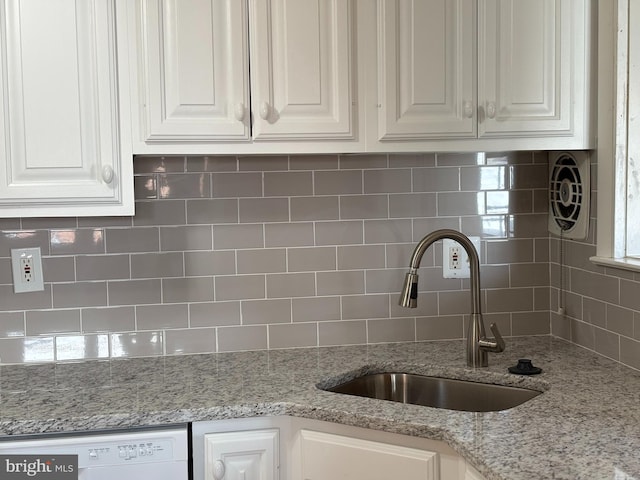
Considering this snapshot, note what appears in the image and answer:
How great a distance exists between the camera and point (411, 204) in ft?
8.62

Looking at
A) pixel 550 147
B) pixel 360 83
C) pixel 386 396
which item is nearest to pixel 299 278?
pixel 386 396

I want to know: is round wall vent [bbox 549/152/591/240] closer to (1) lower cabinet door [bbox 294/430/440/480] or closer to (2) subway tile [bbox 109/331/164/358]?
(1) lower cabinet door [bbox 294/430/440/480]

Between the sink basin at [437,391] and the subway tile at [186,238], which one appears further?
the subway tile at [186,238]

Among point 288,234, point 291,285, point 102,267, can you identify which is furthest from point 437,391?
point 102,267

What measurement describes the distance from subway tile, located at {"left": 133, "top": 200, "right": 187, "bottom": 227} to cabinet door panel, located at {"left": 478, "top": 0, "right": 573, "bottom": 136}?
39.1 inches

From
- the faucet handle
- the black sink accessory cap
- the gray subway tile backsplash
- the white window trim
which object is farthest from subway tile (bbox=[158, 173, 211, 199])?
the white window trim

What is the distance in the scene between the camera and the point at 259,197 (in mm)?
2551

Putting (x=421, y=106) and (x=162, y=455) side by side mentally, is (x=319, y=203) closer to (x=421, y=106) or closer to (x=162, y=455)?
(x=421, y=106)

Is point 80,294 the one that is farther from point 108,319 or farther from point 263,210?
point 263,210

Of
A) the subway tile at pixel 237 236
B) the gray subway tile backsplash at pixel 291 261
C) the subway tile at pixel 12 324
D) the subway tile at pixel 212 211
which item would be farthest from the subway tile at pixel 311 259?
the subway tile at pixel 12 324

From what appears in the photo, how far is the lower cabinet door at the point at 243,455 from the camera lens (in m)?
1.96

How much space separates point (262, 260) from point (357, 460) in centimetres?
86

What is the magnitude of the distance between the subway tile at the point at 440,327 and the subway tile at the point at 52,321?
1.14 meters

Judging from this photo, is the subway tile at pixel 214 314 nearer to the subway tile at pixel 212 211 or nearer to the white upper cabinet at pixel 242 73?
the subway tile at pixel 212 211
